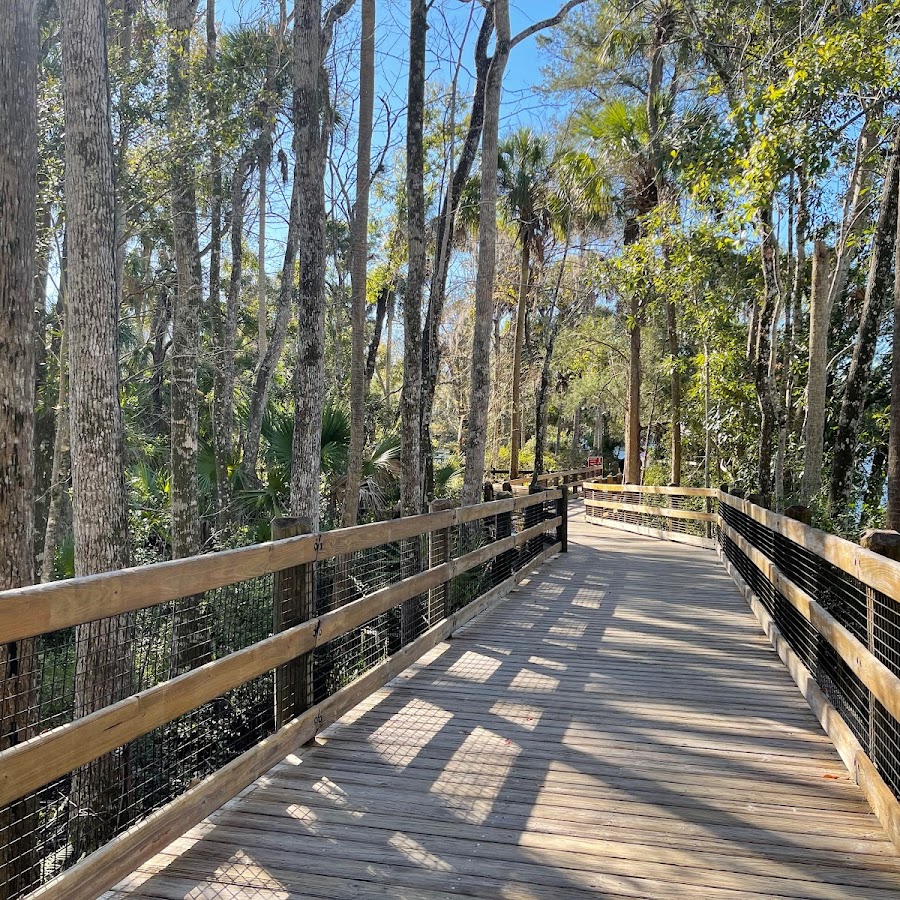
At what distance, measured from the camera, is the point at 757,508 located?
23.7ft

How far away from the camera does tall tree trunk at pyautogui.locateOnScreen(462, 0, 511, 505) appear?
10.8 metres

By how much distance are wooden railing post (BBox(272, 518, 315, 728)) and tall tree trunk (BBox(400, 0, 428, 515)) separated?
5398 millimetres

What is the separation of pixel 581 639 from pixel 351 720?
2792mm

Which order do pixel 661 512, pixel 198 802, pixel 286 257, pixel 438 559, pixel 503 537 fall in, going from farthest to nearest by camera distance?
pixel 661 512
pixel 286 257
pixel 503 537
pixel 438 559
pixel 198 802

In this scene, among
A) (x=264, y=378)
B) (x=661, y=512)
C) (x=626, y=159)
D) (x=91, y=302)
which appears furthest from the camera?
(x=626, y=159)

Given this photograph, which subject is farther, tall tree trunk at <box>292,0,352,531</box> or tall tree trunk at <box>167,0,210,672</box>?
tall tree trunk at <box>167,0,210,672</box>

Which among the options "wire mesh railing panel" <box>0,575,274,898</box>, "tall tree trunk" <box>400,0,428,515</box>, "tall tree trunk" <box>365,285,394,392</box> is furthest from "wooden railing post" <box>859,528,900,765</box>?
"tall tree trunk" <box>365,285,394,392</box>

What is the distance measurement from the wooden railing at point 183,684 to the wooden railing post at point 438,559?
0.02m

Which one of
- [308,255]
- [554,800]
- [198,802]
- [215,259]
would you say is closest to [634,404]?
[215,259]

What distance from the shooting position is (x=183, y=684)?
2730mm

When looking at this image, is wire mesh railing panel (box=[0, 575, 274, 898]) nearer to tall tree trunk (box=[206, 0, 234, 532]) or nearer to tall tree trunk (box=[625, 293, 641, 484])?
tall tree trunk (box=[206, 0, 234, 532])

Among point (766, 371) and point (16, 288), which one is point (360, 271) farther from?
point (766, 371)

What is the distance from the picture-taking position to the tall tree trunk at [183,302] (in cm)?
838

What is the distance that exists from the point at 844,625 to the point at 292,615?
12.0 ft
